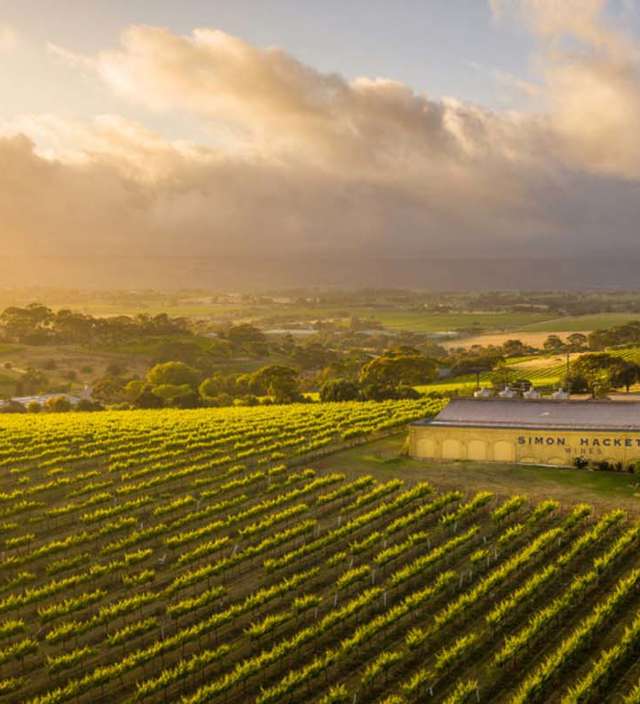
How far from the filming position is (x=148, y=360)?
17250 centimetres

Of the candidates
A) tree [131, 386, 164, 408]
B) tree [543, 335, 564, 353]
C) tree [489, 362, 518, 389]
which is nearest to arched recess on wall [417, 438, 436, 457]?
tree [489, 362, 518, 389]

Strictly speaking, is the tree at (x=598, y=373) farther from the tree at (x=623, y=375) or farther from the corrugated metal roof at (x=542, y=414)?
the corrugated metal roof at (x=542, y=414)

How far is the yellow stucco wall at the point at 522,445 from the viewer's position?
2164 inches

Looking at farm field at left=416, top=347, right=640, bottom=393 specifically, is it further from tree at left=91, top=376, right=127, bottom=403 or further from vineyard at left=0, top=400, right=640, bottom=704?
vineyard at left=0, top=400, right=640, bottom=704

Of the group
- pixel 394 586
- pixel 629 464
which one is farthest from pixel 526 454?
pixel 394 586

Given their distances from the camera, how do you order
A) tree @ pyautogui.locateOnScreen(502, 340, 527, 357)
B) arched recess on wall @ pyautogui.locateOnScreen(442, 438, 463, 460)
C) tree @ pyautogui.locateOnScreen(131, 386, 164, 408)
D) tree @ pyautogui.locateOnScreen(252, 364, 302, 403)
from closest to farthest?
arched recess on wall @ pyautogui.locateOnScreen(442, 438, 463, 460), tree @ pyautogui.locateOnScreen(252, 364, 302, 403), tree @ pyautogui.locateOnScreen(131, 386, 164, 408), tree @ pyautogui.locateOnScreen(502, 340, 527, 357)

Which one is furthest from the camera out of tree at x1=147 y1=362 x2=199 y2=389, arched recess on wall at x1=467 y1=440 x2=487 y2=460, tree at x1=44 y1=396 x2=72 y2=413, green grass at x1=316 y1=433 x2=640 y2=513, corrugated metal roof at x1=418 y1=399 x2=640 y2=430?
tree at x1=147 y1=362 x2=199 y2=389

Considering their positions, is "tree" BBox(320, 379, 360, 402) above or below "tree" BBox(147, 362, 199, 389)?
above

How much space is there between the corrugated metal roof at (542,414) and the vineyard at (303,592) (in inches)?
435

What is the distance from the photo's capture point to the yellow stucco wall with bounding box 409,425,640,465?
5497cm

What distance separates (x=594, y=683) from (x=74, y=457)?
47.4m

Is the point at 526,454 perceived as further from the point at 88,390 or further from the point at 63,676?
the point at 88,390

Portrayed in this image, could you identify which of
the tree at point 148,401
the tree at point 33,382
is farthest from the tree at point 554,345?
the tree at point 33,382

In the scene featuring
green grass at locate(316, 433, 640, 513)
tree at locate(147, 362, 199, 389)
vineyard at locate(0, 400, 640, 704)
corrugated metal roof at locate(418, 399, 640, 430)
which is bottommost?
tree at locate(147, 362, 199, 389)
